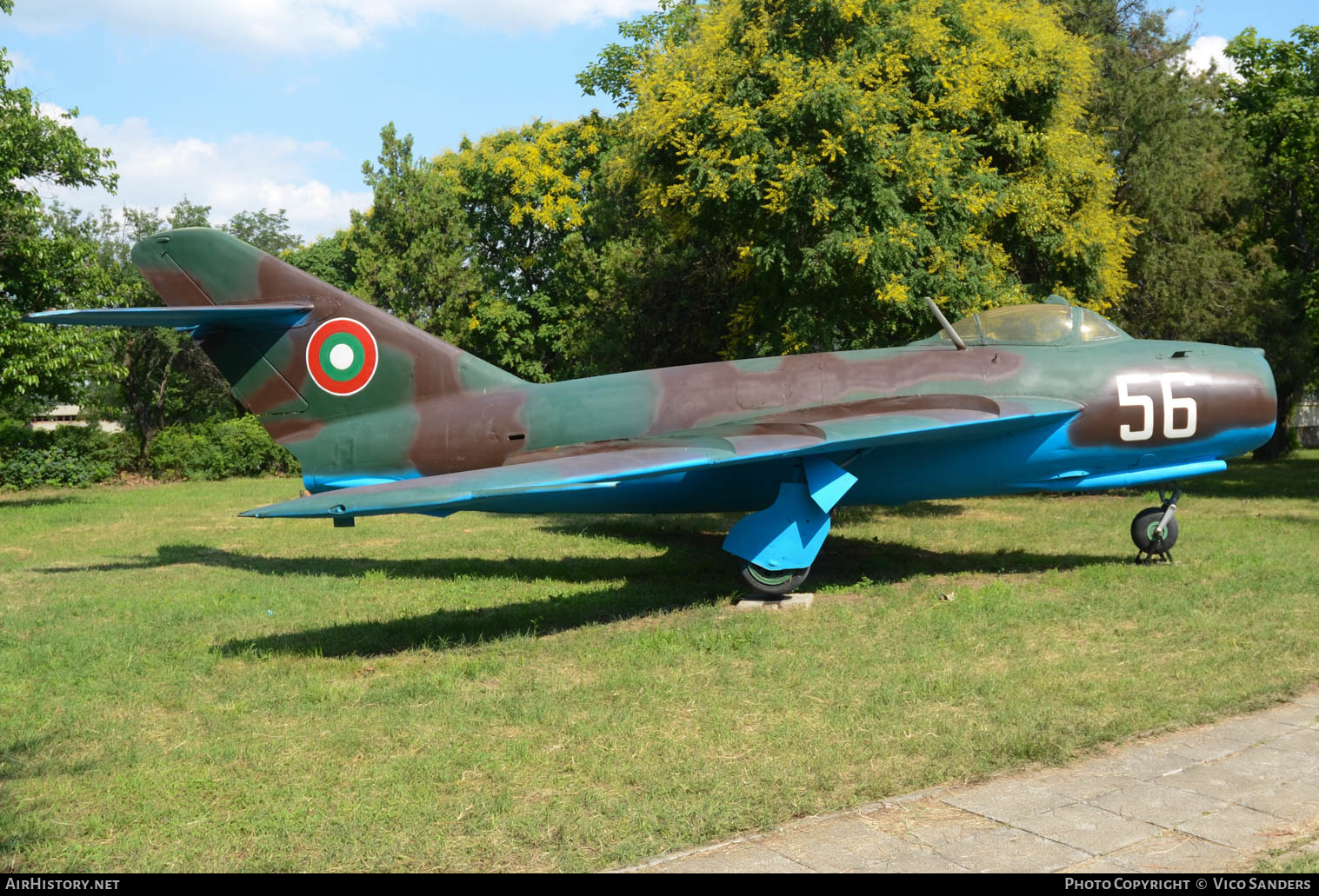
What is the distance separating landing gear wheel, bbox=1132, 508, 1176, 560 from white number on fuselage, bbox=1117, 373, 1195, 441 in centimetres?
129

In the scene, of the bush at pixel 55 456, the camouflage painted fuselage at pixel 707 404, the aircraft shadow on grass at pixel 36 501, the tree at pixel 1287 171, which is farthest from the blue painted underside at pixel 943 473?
the bush at pixel 55 456

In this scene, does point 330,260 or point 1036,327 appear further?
point 330,260

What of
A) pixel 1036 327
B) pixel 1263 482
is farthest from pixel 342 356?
pixel 1263 482

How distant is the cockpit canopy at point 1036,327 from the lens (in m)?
11.8

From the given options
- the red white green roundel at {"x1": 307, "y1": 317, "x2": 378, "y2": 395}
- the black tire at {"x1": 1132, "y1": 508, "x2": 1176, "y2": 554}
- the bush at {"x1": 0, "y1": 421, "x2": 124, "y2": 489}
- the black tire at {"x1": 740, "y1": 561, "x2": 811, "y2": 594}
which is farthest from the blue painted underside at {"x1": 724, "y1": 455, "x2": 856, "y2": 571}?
the bush at {"x1": 0, "y1": 421, "x2": 124, "y2": 489}

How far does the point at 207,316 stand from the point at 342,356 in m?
1.58

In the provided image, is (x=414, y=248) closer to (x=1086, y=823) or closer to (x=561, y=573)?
(x=561, y=573)

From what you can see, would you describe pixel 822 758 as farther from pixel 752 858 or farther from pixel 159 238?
pixel 159 238

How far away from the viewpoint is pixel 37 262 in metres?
21.6

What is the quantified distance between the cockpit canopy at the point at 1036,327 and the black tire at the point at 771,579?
11.9 ft

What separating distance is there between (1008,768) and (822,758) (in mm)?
1100

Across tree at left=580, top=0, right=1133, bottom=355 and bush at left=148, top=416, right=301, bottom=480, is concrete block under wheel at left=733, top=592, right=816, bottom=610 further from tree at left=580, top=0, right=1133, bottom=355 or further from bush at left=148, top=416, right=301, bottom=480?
bush at left=148, top=416, right=301, bottom=480

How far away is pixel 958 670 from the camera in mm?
7875
